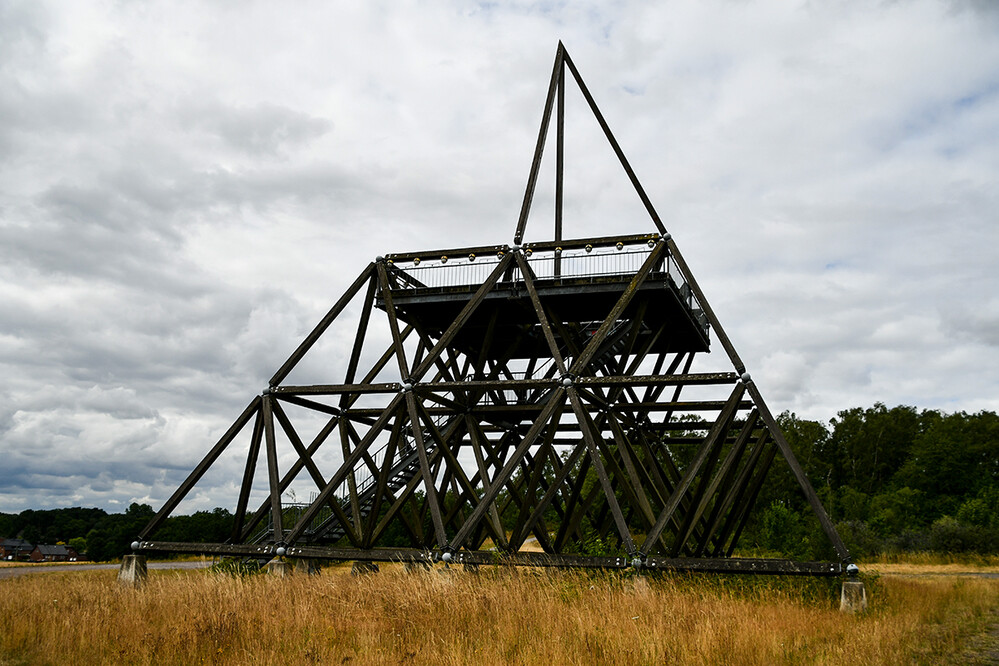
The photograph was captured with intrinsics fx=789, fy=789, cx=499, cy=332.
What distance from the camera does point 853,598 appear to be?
44.5ft

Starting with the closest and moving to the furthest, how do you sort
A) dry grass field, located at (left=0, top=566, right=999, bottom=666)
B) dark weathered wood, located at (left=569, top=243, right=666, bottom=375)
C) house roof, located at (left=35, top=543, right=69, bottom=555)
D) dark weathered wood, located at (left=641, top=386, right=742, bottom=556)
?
dry grass field, located at (left=0, top=566, right=999, bottom=666) → dark weathered wood, located at (left=641, top=386, right=742, bottom=556) → dark weathered wood, located at (left=569, top=243, right=666, bottom=375) → house roof, located at (left=35, top=543, right=69, bottom=555)

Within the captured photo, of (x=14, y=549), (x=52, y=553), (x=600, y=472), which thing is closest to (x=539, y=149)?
(x=600, y=472)

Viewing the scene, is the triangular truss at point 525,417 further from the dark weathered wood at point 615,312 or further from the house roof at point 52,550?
the house roof at point 52,550

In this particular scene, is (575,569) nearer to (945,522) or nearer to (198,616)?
(198,616)

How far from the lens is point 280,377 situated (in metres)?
19.0

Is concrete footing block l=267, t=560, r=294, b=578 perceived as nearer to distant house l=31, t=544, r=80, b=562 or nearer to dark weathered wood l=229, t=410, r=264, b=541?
dark weathered wood l=229, t=410, r=264, b=541

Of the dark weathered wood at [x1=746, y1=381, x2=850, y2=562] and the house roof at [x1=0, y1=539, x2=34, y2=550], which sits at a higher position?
the dark weathered wood at [x1=746, y1=381, x2=850, y2=562]

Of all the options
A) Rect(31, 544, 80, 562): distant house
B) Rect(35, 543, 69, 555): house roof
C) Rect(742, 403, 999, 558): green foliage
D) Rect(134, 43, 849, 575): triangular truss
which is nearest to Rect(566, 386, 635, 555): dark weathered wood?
Rect(134, 43, 849, 575): triangular truss

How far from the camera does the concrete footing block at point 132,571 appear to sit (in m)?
17.2

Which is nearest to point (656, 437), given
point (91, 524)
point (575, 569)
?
point (575, 569)

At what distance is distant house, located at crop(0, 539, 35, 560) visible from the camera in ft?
361

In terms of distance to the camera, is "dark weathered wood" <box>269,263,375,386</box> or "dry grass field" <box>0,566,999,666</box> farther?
"dark weathered wood" <box>269,263,375,386</box>

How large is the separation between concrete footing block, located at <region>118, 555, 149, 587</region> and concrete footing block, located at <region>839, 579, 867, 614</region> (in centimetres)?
1399

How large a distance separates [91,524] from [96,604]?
12990 cm
